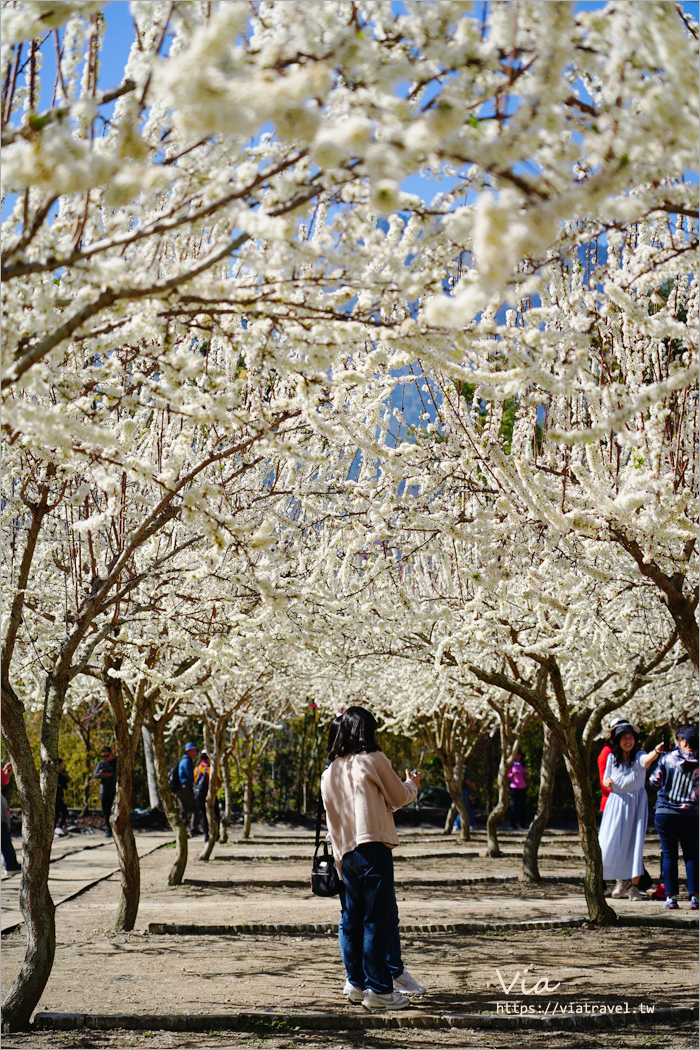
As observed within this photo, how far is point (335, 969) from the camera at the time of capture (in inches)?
249

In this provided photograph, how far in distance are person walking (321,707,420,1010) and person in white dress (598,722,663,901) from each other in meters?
4.34

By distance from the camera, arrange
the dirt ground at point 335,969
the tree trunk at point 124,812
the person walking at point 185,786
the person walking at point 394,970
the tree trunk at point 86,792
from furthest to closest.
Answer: the tree trunk at point 86,792 → the person walking at point 185,786 → the tree trunk at point 124,812 → the person walking at point 394,970 → the dirt ground at point 335,969

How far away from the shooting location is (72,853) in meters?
14.4

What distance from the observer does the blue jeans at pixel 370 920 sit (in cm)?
511

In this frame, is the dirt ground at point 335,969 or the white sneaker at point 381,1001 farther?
the white sneaker at point 381,1001

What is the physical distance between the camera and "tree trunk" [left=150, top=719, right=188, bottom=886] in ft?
32.3

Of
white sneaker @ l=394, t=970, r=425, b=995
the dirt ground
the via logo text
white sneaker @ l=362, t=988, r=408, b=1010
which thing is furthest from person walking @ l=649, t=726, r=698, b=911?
white sneaker @ l=362, t=988, r=408, b=1010

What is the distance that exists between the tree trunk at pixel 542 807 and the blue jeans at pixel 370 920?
490 cm

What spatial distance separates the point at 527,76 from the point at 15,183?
1.27m

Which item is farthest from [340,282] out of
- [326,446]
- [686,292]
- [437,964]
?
[437,964]

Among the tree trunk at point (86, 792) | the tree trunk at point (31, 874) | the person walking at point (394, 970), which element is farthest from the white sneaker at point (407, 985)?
the tree trunk at point (86, 792)

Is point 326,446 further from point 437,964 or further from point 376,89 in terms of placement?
point 376,89

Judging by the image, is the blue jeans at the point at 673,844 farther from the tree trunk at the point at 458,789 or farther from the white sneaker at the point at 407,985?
the tree trunk at the point at 458,789

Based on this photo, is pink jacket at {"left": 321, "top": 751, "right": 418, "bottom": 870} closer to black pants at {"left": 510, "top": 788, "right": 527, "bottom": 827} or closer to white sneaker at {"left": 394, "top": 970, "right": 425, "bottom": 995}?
white sneaker at {"left": 394, "top": 970, "right": 425, "bottom": 995}
